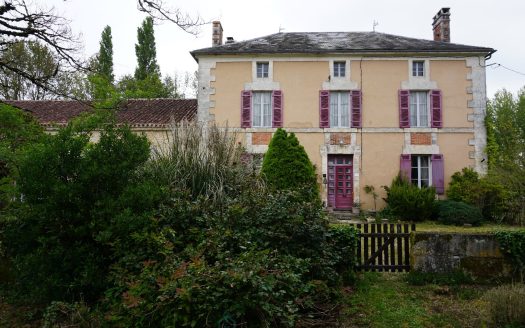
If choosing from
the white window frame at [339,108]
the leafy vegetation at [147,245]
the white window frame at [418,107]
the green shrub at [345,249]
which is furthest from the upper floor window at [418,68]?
the leafy vegetation at [147,245]

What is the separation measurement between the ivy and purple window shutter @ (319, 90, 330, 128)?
30.4ft

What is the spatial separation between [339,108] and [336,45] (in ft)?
7.84

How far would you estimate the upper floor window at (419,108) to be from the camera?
14180 mm

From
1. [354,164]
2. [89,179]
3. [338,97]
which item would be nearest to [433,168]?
[354,164]

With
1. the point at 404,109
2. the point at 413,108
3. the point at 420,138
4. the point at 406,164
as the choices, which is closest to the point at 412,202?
the point at 406,164

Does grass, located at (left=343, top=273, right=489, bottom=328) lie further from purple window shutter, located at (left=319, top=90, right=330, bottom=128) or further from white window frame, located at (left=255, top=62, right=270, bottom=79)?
white window frame, located at (left=255, top=62, right=270, bottom=79)

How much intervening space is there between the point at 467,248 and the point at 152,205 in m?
4.22

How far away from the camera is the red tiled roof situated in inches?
568

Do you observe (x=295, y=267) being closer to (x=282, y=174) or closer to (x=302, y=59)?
(x=282, y=174)

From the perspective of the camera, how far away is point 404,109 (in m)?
14.1

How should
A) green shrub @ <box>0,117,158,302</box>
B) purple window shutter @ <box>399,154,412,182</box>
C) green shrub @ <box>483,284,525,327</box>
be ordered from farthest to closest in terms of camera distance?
1. purple window shutter @ <box>399,154,412,182</box>
2. green shrub @ <box>0,117,158,302</box>
3. green shrub @ <box>483,284,525,327</box>

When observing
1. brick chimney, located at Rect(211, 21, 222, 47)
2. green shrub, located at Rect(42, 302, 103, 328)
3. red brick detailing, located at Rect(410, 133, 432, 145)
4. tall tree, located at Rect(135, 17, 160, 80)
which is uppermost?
tall tree, located at Rect(135, 17, 160, 80)

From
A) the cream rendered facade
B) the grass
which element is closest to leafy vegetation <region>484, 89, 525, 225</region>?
the cream rendered facade

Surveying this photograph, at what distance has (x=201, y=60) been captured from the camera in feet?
47.6
